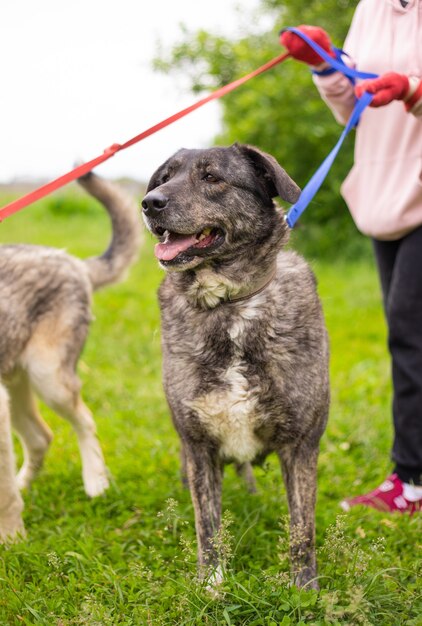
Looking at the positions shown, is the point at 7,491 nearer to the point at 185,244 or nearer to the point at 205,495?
the point at 205,495

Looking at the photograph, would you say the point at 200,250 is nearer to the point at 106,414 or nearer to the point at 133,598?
the point at 133,598

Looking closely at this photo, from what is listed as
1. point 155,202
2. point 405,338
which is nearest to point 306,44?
point 155,202

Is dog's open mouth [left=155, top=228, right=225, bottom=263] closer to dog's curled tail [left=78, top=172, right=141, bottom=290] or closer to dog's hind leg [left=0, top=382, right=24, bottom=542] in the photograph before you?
dog's hind leg [left=0, top=382, right=24, bottom=542]

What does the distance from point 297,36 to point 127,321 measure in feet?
15.8

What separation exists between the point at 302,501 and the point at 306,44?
2133 mm

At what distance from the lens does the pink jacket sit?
10.5 feet

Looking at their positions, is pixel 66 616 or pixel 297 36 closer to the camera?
pixel 66 616

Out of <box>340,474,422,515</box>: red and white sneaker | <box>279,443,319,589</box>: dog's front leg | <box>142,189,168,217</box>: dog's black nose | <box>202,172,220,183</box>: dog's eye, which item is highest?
<box>142,189,168,217</box>: dog's black nose

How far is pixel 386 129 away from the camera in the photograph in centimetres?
339

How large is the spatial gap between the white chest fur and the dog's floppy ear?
46 cm

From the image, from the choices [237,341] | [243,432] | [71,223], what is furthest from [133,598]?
[71,223]

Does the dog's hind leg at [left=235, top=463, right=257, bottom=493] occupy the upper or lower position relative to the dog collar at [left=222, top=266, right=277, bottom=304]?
lower

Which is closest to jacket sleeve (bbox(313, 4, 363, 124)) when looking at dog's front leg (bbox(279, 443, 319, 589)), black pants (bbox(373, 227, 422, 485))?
black pants (bbox(373, 227, 422, 485))

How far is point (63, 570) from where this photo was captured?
2.94 meters
